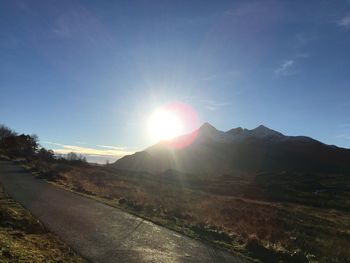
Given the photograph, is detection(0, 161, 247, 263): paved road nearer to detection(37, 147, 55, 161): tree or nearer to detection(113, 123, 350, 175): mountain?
detection(37, 147, 55, 161): tree

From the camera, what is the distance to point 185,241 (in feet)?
47.9

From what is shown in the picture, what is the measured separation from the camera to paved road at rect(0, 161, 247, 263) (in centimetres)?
1210

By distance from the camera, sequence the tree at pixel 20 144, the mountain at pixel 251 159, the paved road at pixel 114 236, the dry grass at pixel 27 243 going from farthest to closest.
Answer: the mountain at pixel 251 159, the tree at pixel 20 144, the paved road at pixel 114 236, the dry grass at pixel 27 243

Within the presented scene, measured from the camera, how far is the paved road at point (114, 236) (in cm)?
1210

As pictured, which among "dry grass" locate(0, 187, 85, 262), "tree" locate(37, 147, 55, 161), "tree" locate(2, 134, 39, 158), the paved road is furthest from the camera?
"tree" locate(2, 134, 39, 158)

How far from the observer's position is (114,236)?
580 inches

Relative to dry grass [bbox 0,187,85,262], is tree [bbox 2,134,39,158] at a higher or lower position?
higher

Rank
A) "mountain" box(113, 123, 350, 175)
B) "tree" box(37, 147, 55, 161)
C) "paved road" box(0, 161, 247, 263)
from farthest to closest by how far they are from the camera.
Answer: "mountain" box(113, 123, 350, 175), "tree" box(37, 147, 55, 161), "paved road" box(0, 161, 247, 263)

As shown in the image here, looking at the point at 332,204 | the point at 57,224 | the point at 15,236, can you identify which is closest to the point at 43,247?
the point at 15,236

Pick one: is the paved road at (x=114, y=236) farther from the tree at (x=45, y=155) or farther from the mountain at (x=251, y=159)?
the mountain at (x=251, y=159)

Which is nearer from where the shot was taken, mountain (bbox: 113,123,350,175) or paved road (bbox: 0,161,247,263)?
paved road (bbox: 0,161,247,263)

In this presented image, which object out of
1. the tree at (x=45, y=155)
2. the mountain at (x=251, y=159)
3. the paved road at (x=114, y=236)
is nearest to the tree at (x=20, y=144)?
the tree at (x=45, y=155)

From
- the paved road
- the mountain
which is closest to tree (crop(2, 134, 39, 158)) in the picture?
the mountain

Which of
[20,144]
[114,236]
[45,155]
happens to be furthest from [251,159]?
[114,236]
